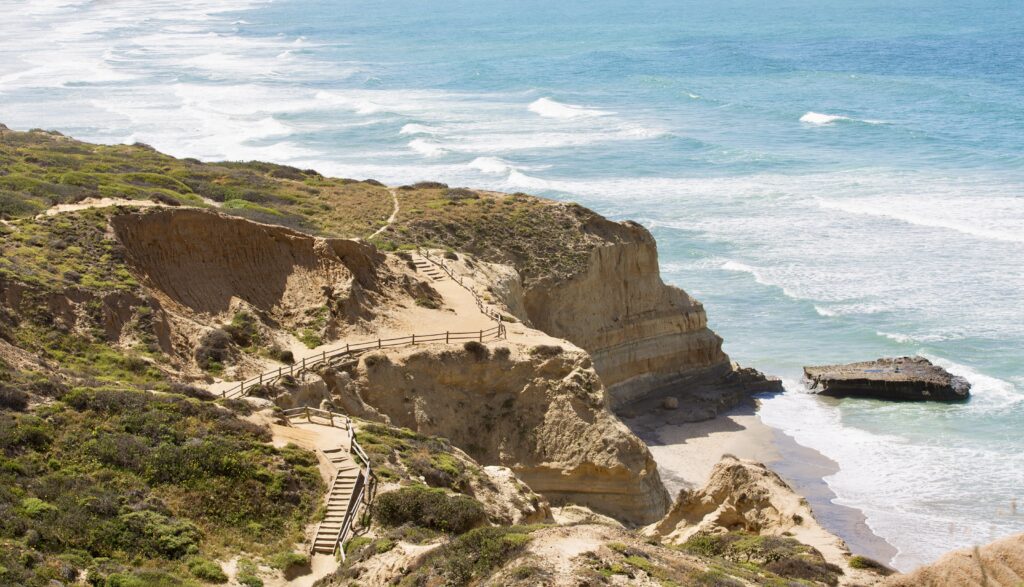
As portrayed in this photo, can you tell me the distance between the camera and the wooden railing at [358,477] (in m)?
24.9

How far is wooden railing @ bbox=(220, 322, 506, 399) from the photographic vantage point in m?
32.4

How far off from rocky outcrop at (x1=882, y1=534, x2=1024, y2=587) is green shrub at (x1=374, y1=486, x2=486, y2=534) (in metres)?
9.72

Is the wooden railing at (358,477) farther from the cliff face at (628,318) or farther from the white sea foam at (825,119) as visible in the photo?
the white sea foam at (825,119)

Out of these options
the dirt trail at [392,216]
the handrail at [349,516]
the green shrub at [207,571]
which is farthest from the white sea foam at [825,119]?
the green shrub at [207,571]

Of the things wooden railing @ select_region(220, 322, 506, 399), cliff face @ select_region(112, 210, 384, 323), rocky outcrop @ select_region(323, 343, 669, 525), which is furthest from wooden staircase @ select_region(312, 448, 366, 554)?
cliff face @ select_region(112, 210, 384, 323)

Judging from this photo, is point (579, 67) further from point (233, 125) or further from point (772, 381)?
point (772, 381)

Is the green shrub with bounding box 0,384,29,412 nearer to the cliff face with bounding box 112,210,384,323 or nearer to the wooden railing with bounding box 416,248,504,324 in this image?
the cliff face with bounding box 112,210,384,323

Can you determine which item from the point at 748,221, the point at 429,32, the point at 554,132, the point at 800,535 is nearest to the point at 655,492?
the point at 800,535

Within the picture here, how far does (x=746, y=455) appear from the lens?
4634 cm

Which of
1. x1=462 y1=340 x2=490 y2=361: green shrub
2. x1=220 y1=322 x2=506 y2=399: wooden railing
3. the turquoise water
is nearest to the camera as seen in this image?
x1=220 y1=322 x2=506 y2=399: wooden railing

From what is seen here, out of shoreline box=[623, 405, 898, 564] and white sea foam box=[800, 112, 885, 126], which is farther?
white sea foam box=[800, 112, 885, 126]

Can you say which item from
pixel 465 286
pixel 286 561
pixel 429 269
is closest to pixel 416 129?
pixel 429 269

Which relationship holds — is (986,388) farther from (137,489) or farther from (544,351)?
(137,489)

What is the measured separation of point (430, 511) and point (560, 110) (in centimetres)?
9644
